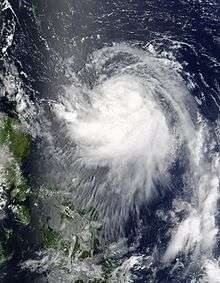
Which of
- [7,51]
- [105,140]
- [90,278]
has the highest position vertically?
[7,51]

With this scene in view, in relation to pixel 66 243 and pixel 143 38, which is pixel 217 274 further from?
pixel 143 38

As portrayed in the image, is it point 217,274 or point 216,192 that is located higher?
point 216,192

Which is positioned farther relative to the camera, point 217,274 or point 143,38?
point 143,38

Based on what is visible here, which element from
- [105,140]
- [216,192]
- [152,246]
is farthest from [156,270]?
[105,140]

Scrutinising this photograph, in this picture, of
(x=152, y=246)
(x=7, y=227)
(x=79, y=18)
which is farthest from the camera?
(x=79, y=18)

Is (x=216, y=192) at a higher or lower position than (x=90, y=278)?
higher

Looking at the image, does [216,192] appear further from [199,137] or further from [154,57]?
[154,57]

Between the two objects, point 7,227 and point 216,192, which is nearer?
point 7,227

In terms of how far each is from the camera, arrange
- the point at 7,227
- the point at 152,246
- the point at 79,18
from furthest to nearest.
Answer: the point at 79,18, the point at 152,246, the point at 7,227

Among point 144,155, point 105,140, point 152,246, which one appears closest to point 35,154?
point 105,140

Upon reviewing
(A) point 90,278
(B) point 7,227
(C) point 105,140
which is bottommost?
(A) point 90,278
